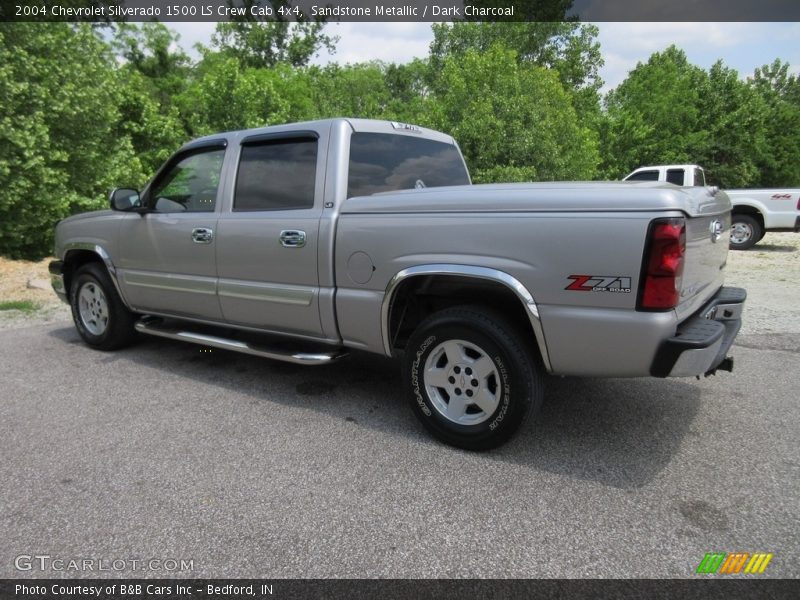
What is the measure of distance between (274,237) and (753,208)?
40.3 ft

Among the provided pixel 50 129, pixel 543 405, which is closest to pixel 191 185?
pixel 543 405

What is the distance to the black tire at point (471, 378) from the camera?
293 centimetres

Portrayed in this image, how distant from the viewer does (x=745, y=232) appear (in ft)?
40.9

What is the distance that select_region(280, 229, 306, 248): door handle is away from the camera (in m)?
3.63

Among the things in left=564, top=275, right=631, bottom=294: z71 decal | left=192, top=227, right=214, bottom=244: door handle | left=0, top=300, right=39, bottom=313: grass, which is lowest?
left=0, top=300, right=39, bottom=313: grass

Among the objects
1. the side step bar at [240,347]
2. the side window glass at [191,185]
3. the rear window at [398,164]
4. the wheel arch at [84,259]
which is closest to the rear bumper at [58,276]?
the wheel arch at [84,259]

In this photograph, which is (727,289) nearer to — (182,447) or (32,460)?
(182,447)

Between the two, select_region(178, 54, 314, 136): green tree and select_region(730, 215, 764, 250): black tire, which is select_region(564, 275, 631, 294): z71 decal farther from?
select_region(730, 215, 764, 250): black tire

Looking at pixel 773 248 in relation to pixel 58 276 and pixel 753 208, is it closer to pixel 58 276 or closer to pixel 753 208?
pixel 753 208

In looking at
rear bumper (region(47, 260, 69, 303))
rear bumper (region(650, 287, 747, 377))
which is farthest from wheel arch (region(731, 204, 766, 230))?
rear bumper (region(47, 260, 69, 303))

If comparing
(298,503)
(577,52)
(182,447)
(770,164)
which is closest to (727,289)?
(298,503)

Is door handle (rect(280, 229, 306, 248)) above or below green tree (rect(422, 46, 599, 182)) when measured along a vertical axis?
below

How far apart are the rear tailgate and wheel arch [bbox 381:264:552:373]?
72cm

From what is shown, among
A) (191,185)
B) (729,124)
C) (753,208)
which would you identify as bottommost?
(753,208)
